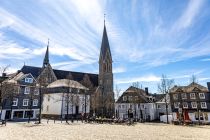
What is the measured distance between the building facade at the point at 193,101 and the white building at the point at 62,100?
26.7m

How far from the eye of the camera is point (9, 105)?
50.7 metres

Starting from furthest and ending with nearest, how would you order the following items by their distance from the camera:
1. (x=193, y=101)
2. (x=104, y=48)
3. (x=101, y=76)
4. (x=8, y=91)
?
(x=101, y=76) → (x=104, y=48) → (x=193, y=101) → (x=8, y=91)

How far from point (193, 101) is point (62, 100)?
37003 millimetres

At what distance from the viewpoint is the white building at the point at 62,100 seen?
200 feet

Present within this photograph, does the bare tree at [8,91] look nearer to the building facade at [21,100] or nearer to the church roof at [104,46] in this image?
the building facade at [21,100]

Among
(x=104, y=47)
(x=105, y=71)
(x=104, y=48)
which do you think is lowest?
(x=105, y=71)

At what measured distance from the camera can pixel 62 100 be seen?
2302 inches

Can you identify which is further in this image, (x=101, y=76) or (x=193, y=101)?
(x=101, y=76)

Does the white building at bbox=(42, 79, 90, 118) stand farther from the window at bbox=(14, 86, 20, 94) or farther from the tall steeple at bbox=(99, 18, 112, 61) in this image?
the tall steeple at bbox=(99, 18, 112, 61)

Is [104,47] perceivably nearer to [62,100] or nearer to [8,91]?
[62,100]

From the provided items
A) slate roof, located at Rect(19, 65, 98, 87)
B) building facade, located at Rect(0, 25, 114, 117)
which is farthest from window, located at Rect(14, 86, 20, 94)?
building facade, located at Rect(0, 25, 114, 117)

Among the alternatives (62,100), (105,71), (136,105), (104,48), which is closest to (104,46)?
(104,48)

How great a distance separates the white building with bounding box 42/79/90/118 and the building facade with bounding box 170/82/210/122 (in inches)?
1052

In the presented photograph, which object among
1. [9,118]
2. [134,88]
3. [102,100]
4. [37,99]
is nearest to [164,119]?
[134,88]
